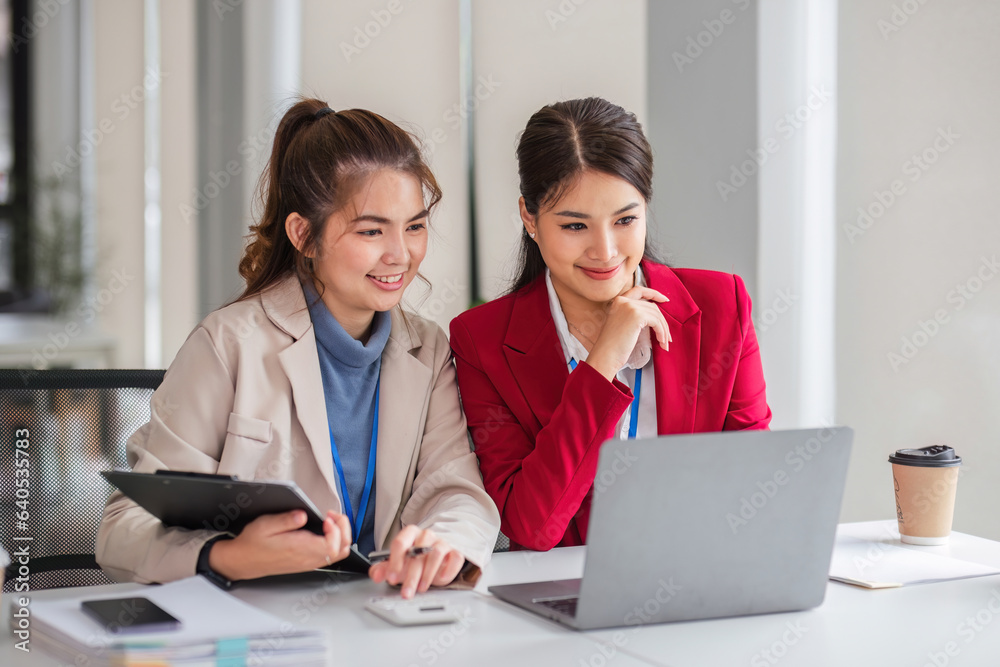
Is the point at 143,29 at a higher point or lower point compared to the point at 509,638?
higher

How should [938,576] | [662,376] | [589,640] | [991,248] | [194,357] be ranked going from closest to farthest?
[589,640]
[938,576]
[194,357]
[662,376]
[991,248]

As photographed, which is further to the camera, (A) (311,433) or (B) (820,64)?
(B) (820,64)

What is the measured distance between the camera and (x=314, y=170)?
156 centimetres

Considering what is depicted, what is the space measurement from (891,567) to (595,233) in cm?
72

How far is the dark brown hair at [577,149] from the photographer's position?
65.8 inches

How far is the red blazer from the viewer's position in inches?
60.8

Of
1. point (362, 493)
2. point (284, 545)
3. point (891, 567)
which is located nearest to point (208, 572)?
point (284, 545)

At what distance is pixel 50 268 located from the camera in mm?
5148

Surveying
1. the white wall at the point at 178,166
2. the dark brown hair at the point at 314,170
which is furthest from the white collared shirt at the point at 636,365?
the white wall at the point at 178,166

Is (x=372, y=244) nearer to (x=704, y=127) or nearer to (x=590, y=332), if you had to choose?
(x=590, y=332)

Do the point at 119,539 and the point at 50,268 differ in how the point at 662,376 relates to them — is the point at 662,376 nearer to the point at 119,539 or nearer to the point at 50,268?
the point at 119,539

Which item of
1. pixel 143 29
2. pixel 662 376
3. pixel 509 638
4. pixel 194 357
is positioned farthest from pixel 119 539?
pixel 143 29

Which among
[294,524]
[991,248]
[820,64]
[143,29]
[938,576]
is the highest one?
[143,29]

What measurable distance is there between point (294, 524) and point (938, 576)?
2.88ft
